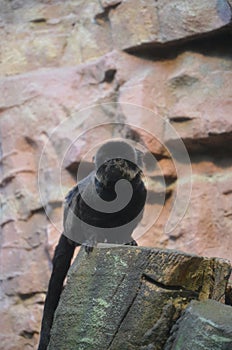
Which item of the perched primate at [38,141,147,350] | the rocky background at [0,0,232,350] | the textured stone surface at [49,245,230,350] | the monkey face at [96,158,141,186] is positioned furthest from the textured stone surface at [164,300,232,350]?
the rocky background at [0,0,232,350]

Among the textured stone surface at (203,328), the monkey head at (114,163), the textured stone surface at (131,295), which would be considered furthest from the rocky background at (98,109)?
the textured stone surface at (203,328)

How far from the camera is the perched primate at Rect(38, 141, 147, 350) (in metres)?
3.26

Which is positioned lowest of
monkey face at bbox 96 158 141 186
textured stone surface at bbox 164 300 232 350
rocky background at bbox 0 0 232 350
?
rocky background at bbox 0 0 232 350

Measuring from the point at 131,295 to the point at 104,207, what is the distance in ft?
2.73

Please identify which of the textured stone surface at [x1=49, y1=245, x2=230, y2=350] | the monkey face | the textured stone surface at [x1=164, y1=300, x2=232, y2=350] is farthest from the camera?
the monkey face

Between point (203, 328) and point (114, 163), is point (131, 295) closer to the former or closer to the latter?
point (203, 328)

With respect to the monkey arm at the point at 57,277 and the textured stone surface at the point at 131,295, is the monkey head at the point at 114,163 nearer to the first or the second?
the monkey arm at the point at 57,277

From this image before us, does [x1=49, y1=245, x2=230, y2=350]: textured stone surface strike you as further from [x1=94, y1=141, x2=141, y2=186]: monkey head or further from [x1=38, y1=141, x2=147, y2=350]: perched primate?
[x1=94, y1=141, x2=141, y2=186]: monkey head

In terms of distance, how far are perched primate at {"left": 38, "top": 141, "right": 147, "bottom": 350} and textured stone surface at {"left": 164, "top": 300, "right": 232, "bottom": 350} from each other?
0.85 m

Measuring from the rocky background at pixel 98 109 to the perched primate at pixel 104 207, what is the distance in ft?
3.68

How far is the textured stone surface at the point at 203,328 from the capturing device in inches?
87.4

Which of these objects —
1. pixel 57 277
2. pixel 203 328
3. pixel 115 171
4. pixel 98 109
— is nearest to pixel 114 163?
pixel 115 171

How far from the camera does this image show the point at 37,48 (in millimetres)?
5289

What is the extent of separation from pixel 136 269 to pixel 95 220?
81 cm
